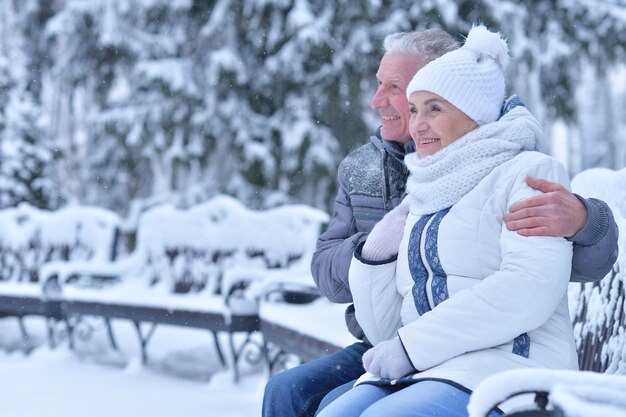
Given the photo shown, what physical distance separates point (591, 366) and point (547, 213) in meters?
1.27

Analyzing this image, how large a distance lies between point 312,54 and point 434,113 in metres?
9.69

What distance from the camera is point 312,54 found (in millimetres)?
11773

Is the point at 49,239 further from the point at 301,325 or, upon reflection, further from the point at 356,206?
the point at 356,206

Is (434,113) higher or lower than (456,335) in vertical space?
higher

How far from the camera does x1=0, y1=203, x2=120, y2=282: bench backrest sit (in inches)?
355

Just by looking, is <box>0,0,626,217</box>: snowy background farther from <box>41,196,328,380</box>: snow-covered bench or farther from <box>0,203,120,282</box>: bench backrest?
<box>41,196,328,380</box>: snow-covered bench

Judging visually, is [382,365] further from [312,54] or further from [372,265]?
[312,54]

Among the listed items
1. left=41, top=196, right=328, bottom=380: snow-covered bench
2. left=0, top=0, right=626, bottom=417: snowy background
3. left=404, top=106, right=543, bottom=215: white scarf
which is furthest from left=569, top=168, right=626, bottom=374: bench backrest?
left=0, top=0, right=626, bottom=417: snowy background

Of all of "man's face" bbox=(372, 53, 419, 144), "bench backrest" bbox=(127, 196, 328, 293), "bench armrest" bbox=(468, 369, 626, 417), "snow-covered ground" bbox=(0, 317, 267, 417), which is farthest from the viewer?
"bench backrest" bbox=(127, 196, 328, 293)

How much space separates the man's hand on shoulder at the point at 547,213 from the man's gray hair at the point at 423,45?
32.6 inches

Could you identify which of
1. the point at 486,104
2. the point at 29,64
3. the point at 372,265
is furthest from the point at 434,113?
the point at 29,64

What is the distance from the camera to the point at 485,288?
194 cm

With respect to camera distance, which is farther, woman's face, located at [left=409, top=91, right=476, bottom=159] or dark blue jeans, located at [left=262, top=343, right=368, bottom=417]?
dark blue jeans, located at [left=262, top=343, right=368, bottom=417]

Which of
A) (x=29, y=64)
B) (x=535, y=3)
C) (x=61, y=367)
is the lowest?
(x=61, y=367)
